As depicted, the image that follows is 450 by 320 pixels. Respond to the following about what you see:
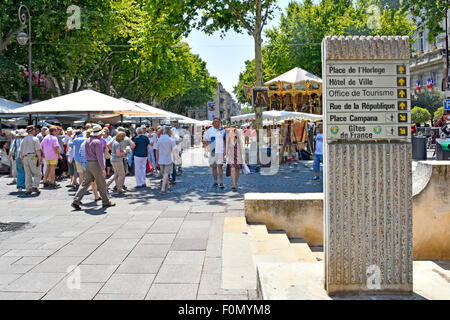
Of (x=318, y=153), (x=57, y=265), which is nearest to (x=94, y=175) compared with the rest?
(x=57, y=265)

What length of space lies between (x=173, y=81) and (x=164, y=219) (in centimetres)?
3669

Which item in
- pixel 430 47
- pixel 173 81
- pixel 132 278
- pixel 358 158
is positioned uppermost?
pixel 430 47

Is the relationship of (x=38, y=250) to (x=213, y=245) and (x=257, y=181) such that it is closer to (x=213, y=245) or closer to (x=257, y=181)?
(x=213, y=245)

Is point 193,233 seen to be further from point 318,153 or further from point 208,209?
point 318,153

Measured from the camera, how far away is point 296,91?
21.4 m

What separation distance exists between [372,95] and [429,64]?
1712 inches

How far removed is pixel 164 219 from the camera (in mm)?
7668

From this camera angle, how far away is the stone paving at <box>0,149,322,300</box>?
13.9 feet

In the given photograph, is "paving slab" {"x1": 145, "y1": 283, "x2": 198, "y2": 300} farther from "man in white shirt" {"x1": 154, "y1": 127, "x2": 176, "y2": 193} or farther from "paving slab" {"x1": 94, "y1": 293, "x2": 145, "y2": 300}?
"man in white shirt" {"x1": 154, "y1": 127, "x2": 176, "y2": 193}

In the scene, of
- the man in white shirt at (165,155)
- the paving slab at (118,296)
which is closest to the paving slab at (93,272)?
the paving slab at (118,296)

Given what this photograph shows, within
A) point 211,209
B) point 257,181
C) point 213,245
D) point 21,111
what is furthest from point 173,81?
point 213,245

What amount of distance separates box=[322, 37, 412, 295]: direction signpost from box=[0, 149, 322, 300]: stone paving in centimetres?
112

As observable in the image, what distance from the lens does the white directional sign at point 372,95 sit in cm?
342

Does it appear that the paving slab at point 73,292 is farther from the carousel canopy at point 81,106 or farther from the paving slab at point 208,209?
the carousel canopy at point 81,106
